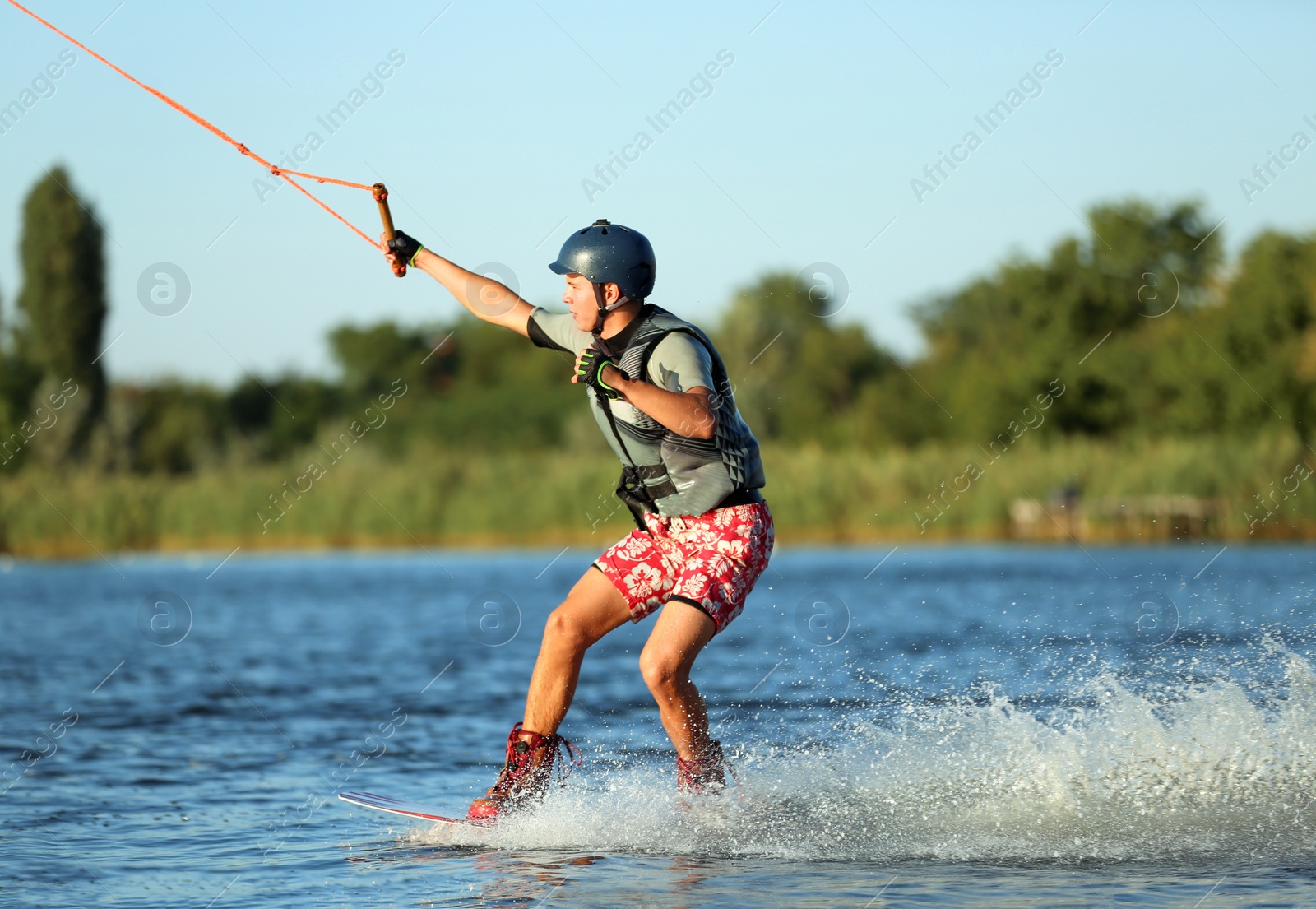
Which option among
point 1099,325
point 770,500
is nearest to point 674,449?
point 770,500

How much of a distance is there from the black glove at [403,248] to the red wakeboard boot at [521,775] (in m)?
1.86

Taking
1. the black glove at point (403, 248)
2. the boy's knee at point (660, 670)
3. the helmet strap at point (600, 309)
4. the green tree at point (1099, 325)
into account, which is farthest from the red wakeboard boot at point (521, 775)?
the green tree at point (1099, 325)

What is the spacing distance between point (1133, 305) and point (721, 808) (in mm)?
48505

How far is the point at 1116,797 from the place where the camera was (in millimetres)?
5812

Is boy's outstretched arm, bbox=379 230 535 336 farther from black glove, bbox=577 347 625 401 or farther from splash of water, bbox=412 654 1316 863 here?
splash of water, bbox=412 654 1316 863

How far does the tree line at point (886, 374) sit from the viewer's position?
133 feet

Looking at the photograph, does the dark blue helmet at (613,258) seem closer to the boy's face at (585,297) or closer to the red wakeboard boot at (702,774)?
the boy's face at (585,297)

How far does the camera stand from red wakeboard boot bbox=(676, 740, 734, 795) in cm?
570

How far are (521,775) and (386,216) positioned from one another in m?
2.19

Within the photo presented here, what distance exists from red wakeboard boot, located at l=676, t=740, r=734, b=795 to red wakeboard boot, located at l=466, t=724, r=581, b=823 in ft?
1.33

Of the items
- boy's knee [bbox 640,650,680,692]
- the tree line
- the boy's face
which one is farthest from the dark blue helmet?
the tree line

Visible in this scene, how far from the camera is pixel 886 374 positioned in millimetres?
67438

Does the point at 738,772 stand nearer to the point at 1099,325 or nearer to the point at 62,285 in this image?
the point at 1099,325

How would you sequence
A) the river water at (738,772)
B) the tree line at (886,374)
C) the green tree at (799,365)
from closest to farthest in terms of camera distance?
the river water at (738,772)
the tree line at (886,374)
the green tree at (799,365)
